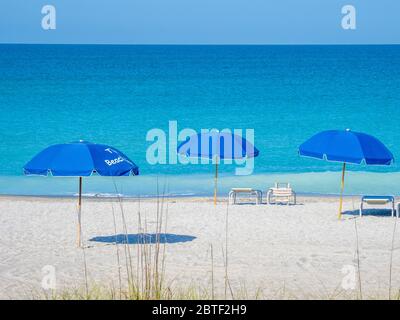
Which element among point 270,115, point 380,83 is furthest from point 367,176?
point 380,83

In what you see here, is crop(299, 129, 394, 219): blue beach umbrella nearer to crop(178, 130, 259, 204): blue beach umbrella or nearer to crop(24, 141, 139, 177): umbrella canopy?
crop(178, 130, 259, 204): blue beach umbrella

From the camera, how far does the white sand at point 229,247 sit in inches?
364

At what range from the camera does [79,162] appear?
1058cm

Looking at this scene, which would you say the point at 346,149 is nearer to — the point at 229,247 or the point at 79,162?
the point at 229,247

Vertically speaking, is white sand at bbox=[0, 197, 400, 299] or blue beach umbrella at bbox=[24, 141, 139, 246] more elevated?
blue beach umbrella at bbox=[24, 141, 139, 246]

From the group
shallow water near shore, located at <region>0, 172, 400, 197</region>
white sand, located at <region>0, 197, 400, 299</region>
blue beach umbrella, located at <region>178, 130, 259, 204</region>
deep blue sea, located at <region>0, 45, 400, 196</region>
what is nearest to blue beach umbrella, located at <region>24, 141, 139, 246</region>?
white sand, located at <region>0, 197, 400, 299</region>

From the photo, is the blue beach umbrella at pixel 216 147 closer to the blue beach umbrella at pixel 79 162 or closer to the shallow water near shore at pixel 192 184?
the shallow water near shore at pixel 192 184

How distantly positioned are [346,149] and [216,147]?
266 centimetres

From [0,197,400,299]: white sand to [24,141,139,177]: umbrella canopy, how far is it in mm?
1100

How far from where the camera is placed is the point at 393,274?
9.91m

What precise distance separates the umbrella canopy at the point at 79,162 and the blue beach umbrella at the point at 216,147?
442 cm

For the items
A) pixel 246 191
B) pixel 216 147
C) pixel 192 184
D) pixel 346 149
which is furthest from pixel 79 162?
pixel 192 184

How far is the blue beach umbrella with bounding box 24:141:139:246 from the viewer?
10.5m
